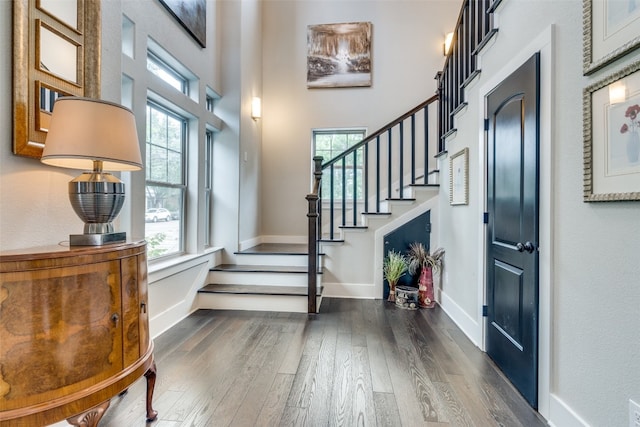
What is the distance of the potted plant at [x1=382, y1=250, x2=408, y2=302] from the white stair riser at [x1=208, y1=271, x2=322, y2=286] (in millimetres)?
818

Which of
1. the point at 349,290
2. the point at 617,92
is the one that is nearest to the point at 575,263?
the point at 617,92

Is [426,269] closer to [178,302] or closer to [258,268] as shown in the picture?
[258,268]

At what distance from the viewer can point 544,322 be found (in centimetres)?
171

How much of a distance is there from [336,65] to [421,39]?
1403 millimetres

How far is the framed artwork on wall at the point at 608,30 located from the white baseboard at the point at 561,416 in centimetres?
161

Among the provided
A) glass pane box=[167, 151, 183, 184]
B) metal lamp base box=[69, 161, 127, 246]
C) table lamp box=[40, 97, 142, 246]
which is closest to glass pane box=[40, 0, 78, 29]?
table lamp box=[40, 97, 142, 246]

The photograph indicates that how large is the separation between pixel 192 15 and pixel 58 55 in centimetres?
204

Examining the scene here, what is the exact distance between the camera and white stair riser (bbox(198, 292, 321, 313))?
333 centimetres

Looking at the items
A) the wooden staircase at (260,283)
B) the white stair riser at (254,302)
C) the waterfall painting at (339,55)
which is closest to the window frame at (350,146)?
the waterfall painting at (339,55)

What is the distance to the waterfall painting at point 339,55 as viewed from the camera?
5027 mm

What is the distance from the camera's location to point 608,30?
4.28 ft

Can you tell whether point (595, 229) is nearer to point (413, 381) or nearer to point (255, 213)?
point (413, 381)

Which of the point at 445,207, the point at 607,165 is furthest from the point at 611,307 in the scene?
the point at 445,207

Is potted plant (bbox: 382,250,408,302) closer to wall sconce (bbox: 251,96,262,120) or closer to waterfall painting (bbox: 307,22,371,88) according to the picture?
wall sconce (bbox: 251,96,262,120)
